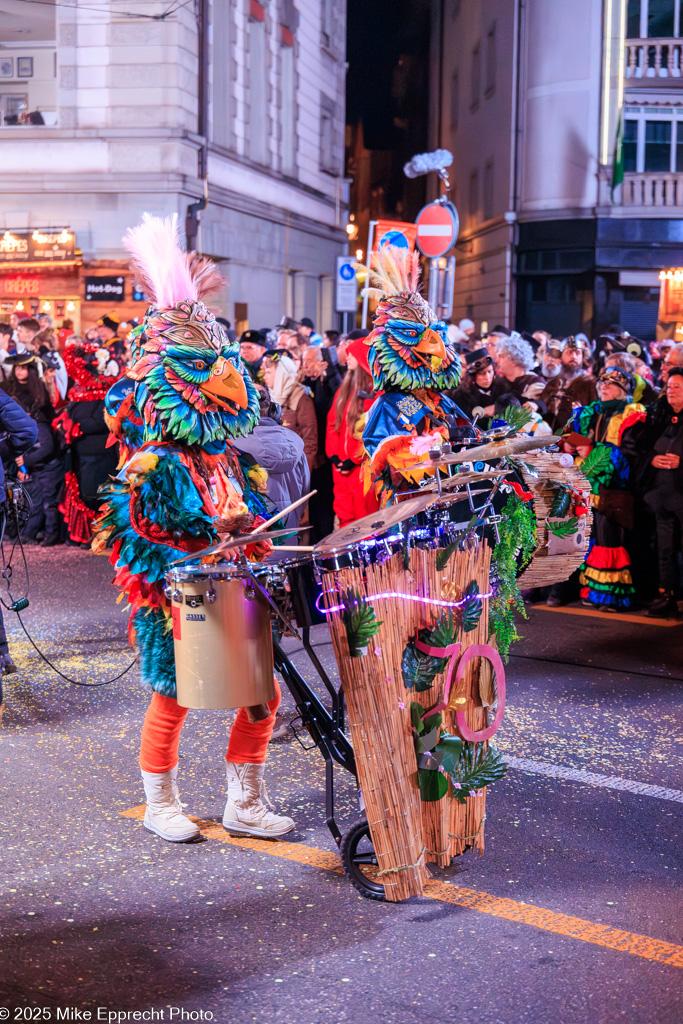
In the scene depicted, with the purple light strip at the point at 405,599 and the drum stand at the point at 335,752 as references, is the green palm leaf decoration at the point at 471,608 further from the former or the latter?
the drum stand at the point at 335,752

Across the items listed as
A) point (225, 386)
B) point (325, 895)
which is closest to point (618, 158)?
point (225, 386)

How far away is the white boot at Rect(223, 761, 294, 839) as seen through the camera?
4.38 meters

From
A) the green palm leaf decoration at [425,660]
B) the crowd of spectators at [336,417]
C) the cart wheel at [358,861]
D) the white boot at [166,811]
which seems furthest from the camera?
the crowd of spectators at [336,417]

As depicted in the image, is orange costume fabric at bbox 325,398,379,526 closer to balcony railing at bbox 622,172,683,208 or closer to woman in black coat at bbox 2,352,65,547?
woman in black coat at bbox 2,352,65,547

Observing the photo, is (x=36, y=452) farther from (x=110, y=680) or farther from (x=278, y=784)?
(x=278, y=784)

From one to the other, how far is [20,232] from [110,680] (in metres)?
15.1

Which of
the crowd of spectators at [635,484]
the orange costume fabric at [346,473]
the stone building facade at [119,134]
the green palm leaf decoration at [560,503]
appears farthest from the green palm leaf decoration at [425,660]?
the stone building facade at [119,134]

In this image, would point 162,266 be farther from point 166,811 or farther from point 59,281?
point 59,281

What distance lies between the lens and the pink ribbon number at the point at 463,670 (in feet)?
12.3

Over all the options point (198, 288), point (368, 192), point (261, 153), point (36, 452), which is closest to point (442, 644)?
point (198, 288)

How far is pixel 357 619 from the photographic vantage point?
3.48 metres

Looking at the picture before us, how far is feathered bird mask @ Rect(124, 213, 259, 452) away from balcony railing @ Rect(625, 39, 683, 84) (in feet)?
82.1

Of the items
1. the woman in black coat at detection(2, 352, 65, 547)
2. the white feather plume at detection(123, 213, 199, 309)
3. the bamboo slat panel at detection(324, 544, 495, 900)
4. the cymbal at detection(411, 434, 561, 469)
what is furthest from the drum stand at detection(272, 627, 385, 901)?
the woman in black coat at detection(2, 352, 65, 547)

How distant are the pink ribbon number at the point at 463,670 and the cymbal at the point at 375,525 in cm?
47
